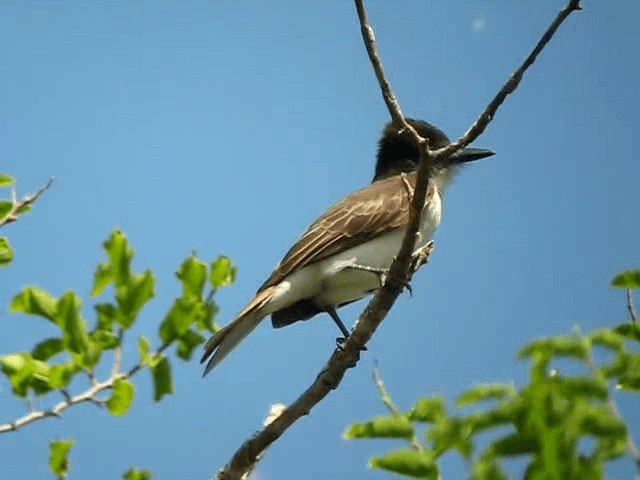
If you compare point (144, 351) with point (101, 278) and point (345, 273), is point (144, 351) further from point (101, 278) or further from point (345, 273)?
point (345, 273)

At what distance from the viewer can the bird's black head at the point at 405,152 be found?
919 cm

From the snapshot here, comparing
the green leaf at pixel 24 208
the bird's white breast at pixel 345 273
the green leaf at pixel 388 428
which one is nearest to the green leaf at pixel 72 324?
the green leaf at pixel 24 208

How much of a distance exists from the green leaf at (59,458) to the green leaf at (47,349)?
286 millimetres

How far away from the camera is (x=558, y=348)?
1.54 metres

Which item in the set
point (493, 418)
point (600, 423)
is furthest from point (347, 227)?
point (600, 423)

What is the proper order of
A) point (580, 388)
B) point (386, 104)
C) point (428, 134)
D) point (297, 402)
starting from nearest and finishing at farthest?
1. point (580, 388)
2. point (386, 104)
3. point (297, 402)
4. point (428, 134)

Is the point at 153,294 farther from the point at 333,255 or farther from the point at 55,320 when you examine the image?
the point at 333,255

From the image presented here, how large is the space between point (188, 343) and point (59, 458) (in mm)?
561

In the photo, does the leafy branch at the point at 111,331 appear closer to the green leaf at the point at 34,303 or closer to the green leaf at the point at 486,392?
the green leaf at the point at 34,303

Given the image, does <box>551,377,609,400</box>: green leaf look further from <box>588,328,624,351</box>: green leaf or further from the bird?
the bird

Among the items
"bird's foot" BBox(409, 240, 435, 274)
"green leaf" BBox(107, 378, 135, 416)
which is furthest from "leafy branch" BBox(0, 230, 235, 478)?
"bird's foot" BBox(409, 240, 435, 274)

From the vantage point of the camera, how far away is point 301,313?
769 centimetres

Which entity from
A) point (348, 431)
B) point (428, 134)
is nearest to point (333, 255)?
point (428, 134)

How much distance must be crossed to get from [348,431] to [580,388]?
73 cm
